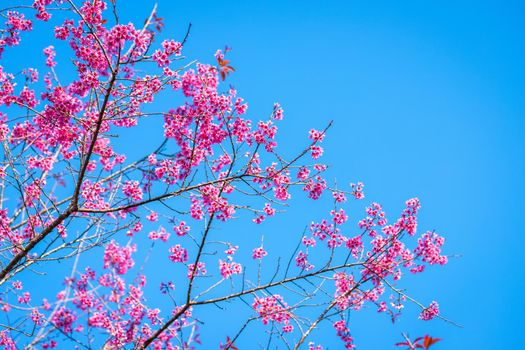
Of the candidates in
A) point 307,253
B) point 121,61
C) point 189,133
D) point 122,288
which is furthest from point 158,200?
point 122,288

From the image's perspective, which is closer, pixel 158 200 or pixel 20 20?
pixel 158 200

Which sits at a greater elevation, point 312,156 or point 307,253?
point 312,156

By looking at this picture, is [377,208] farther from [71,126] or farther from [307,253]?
[71,126]

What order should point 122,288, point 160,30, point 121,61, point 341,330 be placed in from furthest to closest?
point 122,288 → point 341,330 → point 160,30 → point 121,61

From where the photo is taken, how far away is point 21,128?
6.70 metres

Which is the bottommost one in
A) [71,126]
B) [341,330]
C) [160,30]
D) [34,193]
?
[341,330]

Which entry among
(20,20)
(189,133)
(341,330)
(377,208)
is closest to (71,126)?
(189,133)

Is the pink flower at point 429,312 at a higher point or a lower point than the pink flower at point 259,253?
lower

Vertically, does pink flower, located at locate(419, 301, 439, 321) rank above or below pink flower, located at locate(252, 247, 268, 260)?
below

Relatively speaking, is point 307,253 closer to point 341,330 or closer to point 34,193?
point 341,330

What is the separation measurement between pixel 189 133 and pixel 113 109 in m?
1.10

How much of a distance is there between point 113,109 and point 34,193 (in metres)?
1.91

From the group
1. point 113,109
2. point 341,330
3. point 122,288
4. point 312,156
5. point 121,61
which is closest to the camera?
point 121,61

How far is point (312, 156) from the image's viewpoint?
6.17 metres
